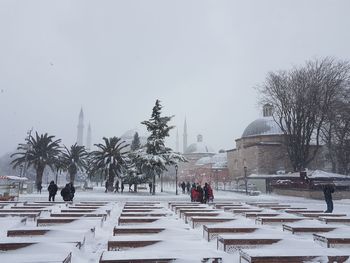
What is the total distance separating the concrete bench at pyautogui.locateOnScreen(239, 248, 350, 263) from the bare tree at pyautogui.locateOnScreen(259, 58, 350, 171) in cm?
3116

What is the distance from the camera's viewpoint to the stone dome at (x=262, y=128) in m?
60.3

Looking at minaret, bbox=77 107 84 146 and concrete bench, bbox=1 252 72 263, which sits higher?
minaret, bbox=77 107 84 146

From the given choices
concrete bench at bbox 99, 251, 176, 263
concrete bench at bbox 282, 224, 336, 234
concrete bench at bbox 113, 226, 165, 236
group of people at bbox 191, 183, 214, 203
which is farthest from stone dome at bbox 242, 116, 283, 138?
concrete bench at bbox 99, 251, 176, 263

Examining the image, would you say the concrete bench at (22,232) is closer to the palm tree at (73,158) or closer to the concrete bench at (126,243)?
the concrete bench at (126,243)

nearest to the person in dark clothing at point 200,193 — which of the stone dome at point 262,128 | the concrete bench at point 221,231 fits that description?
the concrete bench at point 221,231

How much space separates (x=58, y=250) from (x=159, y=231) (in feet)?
10.9

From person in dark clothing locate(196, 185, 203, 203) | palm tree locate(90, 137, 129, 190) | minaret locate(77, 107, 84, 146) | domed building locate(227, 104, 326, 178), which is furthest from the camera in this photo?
minaret locate(77, 107, 84, 146)

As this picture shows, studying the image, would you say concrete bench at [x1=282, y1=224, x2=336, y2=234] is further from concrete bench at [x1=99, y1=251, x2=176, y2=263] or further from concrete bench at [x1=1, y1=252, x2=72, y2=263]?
concrete bench at [x1=1, y1=252, x2=72, y2=263]

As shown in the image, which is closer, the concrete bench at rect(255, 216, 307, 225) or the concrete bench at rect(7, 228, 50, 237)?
the concrete bench at rect(7, 228, 50, 237)

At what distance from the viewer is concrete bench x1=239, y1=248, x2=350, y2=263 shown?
6516mm

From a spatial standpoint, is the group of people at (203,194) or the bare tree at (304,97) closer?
the group of people at (203,194)

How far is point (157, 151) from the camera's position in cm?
3631

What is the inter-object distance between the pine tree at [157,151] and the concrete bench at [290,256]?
27.9 meters

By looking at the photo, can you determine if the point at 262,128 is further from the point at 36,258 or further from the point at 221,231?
the point at 36,258
